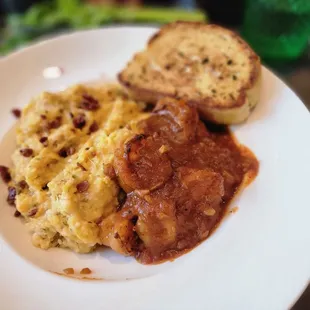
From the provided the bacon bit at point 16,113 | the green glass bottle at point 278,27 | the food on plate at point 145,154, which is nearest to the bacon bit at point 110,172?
the food on plate at point 145,154

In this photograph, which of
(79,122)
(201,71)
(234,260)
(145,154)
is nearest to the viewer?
(234,260)

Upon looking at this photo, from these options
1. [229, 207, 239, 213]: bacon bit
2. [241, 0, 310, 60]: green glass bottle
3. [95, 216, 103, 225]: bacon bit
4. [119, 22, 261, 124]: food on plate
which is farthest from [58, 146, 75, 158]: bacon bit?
[241, 0, 310, 60]: green glass bottle

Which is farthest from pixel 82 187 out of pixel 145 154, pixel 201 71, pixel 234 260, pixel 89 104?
pixel 201 71

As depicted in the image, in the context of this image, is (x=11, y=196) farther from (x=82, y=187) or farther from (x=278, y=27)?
(x=278, y=27)

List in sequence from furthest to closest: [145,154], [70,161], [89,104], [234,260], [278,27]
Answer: [278,27]
[89,104]
[70,161]
[145,154]
[234,260]

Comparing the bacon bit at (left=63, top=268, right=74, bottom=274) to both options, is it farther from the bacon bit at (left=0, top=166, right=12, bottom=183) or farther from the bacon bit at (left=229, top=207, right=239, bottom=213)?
the bacon bit at (left=229, top=207, right=239, bottom=213)

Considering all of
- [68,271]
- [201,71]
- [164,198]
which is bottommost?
[68,271]

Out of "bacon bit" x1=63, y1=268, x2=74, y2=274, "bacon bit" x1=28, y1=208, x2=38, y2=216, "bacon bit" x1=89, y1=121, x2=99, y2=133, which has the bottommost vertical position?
"bacon bit" x1=63, y1=268, x2=74, y2=274
